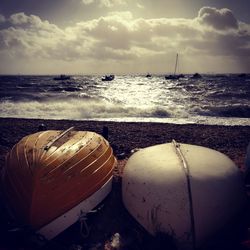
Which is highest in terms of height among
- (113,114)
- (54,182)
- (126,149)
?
(54,182)

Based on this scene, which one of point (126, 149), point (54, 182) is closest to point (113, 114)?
→ point (126, 149)

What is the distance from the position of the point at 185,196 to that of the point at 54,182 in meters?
2.06

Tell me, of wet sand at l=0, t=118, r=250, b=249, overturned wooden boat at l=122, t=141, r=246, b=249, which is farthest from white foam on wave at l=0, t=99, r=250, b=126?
overturned wooden boat at l=122, t=141, r=246, b=249

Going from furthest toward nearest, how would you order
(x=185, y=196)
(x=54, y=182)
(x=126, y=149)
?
(x=126, y=149)
(x=54, y=182)
(x=185, y=196)

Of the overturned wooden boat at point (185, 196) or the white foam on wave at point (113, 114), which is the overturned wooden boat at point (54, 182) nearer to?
the overturned wooden boat at point (185, 196)

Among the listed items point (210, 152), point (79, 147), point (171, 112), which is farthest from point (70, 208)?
point (171, 112)

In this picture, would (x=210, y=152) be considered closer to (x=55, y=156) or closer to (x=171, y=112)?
(x=55, y=156)

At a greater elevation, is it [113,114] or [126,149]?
[126,149]

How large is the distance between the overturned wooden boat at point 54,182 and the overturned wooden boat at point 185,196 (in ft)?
2.20

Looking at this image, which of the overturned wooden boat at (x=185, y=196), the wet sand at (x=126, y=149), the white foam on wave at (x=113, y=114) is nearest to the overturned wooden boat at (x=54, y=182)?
the wet sand at (x=126, y=149)

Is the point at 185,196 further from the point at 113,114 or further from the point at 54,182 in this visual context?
the point at 113,114

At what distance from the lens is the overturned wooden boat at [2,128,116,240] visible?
176 inches

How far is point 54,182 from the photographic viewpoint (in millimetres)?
4582

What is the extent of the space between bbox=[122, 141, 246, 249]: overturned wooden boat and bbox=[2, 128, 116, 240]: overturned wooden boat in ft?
2.20
